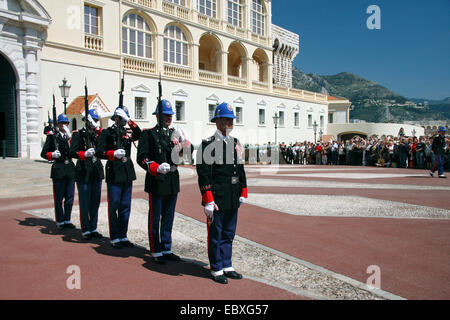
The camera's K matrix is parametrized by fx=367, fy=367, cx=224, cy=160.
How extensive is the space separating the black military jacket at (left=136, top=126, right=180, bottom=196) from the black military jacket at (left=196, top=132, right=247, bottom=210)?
0.81 meters

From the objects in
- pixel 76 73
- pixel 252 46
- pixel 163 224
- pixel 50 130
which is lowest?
pixel 163 224

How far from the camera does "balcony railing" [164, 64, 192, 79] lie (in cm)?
2983

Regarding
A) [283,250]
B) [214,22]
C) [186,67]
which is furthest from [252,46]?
[283,250]

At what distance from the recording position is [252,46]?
38938 millimetres

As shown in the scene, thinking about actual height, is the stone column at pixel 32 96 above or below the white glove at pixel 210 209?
above

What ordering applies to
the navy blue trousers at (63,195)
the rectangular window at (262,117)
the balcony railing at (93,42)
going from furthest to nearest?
1. the rectangular window at (262,117)
2. the balcony railing at (93,42)
3. the navy blue trousers at (63,195)

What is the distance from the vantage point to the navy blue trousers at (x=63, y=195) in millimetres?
7176

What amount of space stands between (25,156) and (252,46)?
84.9 ft

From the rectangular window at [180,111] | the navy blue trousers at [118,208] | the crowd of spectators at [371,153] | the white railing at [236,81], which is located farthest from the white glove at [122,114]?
the white railing at [236,81]

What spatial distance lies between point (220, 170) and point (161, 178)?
98 cm

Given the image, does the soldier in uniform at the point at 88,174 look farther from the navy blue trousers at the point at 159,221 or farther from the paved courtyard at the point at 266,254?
the navy blue trousers at the point at 159,221

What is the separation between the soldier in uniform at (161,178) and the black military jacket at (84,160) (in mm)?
1758

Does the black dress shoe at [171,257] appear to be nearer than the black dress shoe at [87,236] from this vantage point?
Yes
